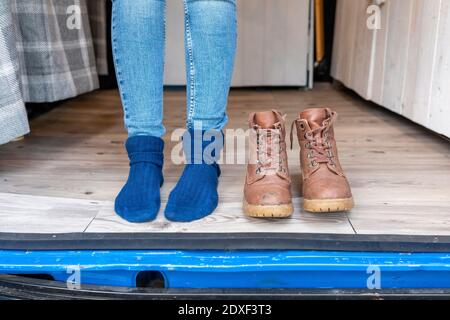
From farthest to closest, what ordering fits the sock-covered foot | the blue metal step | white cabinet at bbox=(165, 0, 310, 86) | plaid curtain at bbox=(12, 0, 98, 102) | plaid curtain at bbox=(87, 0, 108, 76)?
1. white cabinet at bbox=(165, 0, 310, 86)
2. plaid curtain at bbox=(87, 0, 108, 76)
3. plaid curtain at bbox=(12, 0, 98, 102)
4. the sock-covered foot
5. the blue metal step

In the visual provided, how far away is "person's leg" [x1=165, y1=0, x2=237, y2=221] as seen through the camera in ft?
2.53

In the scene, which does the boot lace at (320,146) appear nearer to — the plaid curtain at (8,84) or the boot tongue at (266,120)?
the boot tongue at (266,120)

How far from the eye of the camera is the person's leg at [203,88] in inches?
30.4

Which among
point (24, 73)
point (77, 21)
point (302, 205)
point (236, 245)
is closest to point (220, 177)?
point (302, 205)

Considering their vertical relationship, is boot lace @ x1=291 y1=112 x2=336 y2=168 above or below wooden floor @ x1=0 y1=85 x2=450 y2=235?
above

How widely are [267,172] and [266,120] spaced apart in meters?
0.11

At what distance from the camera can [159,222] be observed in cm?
77

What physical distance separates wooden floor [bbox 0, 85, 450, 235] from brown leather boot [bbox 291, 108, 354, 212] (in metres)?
0.04

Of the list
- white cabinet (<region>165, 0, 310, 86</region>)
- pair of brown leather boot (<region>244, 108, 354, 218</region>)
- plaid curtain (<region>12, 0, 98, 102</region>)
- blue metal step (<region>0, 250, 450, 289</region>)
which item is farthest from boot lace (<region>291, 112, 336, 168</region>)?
white cabinet (<region>165, 0, 310, 86</region>)

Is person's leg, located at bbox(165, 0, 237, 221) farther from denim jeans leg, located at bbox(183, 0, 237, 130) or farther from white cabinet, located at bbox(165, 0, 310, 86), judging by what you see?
white cabinet, located at bbox(165, 0, 310, 86)

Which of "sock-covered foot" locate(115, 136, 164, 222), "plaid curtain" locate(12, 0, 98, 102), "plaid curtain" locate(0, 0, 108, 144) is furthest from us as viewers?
"plaid curtain" locate(12, 0, 98, 102)

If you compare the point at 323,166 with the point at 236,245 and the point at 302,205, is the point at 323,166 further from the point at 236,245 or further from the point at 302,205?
the point at 236,245
